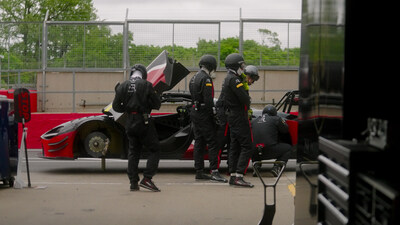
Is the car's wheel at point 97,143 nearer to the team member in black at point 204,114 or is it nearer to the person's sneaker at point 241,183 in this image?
the team member in black at point 204,114

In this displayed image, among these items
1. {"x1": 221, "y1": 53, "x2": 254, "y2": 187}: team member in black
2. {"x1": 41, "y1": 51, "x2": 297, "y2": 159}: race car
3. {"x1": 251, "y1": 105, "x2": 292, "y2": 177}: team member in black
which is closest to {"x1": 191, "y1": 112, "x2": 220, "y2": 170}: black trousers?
{"x1": 221, "y1": 53, "x2": 254, "y2": 187}: team member in black

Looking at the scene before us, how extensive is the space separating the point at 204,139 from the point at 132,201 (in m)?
2.07

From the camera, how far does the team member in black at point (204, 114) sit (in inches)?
377

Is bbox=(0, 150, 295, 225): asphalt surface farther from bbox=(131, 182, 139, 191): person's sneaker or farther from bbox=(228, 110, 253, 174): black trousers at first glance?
bbox=(228, 110, 253, 174): black trousers

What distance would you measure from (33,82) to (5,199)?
1182cm

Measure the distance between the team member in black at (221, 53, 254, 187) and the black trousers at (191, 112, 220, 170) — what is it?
18.5 inches

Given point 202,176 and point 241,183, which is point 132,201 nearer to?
point 241,183

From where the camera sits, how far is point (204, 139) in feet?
32.1

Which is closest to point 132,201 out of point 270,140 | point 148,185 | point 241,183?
point 148,185

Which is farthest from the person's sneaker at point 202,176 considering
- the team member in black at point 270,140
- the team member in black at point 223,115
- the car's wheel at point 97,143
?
the car's wheel at point 97,143

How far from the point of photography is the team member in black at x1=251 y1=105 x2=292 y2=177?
10.1 meters

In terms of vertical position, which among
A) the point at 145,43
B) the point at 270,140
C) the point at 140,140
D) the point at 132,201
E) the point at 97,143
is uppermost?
the point at 145,43

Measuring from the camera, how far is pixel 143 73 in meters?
8.87

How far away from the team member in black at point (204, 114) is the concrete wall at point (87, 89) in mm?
8590
